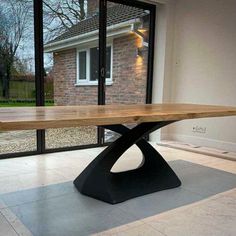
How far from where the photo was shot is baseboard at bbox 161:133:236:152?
3.83m

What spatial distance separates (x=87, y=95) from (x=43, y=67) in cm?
76

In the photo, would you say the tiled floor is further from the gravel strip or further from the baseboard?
the baseboard

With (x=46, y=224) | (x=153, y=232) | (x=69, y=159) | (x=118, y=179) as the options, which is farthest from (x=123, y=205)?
(x=69, y=159)

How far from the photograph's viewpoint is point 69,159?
3383mm

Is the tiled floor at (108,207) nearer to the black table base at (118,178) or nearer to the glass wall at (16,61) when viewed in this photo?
the black table base at (118,178)

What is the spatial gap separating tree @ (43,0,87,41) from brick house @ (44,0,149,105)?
0.08 meters

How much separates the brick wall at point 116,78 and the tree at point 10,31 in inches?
21.0

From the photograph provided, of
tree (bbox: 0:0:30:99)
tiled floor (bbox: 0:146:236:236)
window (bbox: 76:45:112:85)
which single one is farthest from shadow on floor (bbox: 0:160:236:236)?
window (bbox: 76:45:112:85)

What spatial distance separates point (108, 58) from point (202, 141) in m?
1.86

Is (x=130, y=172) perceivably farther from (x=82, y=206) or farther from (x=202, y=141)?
(x=202, y=141)

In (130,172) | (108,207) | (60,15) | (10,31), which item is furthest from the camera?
(60,15)

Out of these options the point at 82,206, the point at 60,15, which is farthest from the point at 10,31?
the point at 82,206

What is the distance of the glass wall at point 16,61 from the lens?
129 inches

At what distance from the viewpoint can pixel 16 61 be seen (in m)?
3.38
